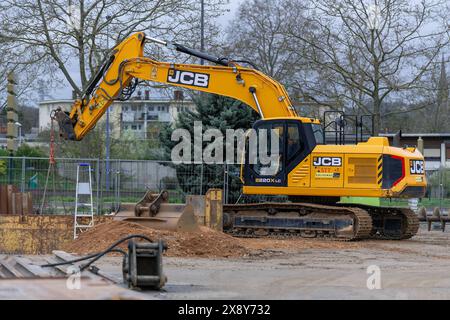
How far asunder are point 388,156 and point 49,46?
1759cm

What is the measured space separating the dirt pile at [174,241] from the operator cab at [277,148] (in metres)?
3.95

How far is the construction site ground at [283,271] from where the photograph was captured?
407 inches

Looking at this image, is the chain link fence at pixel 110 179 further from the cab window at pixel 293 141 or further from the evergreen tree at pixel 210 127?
the cab window at pixel 293 141

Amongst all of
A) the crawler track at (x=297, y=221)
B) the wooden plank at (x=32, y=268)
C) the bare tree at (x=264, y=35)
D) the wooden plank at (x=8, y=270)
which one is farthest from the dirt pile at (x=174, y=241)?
the bare tree at (x=264, y=35)

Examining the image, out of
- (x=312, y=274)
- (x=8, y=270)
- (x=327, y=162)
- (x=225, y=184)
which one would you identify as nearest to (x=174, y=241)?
(x=312, y=274)

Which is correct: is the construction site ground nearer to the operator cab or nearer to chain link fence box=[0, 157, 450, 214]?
the operator cab

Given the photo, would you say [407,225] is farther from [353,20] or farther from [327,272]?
[353,20]

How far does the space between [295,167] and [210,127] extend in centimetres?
953

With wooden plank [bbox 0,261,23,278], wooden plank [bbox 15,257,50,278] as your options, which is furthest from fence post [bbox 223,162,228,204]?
wooden plank [bbox 0,261,23,278]

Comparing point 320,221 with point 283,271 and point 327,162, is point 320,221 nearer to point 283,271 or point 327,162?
point 327,162

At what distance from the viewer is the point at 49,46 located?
33438mm

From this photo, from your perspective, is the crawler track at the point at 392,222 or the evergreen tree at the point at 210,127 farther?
the evergreen tree at the point at 210,127

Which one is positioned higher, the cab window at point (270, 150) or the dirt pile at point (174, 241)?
the cab window at point (270, 150)

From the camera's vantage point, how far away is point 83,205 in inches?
985
